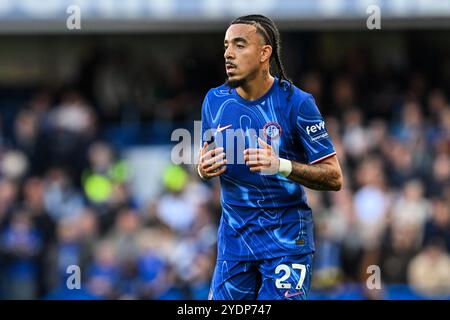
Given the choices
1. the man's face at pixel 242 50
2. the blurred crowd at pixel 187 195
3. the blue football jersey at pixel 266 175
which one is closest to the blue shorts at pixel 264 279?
the blue football jersey at pixel 266 175

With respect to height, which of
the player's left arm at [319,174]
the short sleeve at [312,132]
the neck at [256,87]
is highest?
the neck at [256,87]

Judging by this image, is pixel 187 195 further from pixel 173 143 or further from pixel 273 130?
pixel 273 130

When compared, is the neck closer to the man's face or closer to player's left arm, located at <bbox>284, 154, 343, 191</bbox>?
the man's face

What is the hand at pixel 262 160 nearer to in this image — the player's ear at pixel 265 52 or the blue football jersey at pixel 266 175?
the blue football jersey at pixel 266 175

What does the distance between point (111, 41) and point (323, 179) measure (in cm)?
1153

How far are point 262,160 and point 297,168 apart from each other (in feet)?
0.83

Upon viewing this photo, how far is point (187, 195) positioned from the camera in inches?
529

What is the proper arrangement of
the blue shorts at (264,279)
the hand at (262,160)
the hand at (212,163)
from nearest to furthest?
the hand at (262,160)
the hand at (212,163)
the blue shorts at (264,279)

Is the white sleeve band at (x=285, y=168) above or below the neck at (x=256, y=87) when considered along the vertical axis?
below

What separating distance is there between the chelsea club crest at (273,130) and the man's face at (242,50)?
342mm

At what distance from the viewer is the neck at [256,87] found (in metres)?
6.33

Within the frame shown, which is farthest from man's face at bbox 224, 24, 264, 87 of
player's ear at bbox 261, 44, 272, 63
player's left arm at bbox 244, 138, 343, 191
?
player's left arm at bbox 244, 138, 343, 191

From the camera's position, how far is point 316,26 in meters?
15.1
